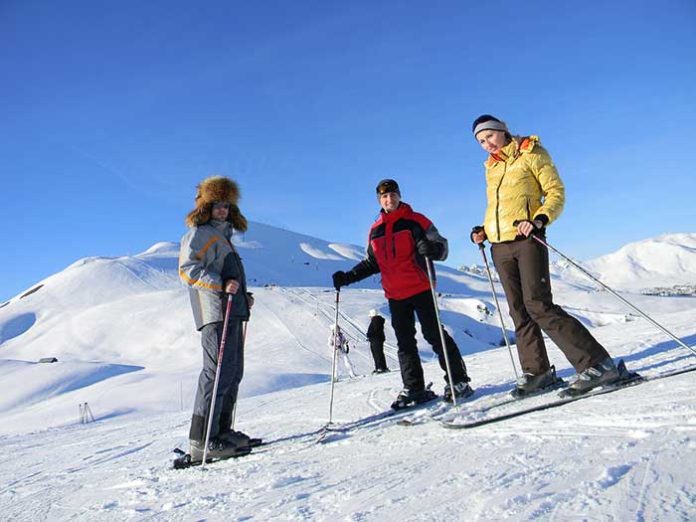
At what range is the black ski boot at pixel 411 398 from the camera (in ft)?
15.3

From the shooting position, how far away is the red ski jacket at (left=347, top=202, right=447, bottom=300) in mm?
4801

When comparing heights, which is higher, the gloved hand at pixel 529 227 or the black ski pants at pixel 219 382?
the gloved hand at pixel 529 227

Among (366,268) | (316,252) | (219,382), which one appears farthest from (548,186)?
(316,252)

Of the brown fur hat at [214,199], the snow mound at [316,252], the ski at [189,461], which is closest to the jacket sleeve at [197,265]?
the brown fur hat at [214,199]

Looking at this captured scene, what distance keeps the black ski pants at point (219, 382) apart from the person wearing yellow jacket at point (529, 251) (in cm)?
234

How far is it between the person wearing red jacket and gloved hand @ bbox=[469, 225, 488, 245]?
0.32m

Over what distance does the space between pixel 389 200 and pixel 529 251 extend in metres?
1.51

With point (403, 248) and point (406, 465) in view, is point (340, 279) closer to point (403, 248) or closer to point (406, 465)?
point (403, 248)

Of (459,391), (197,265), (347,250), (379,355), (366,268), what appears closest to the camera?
(197,265)

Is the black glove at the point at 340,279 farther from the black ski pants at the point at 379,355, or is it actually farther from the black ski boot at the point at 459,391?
the black ski pants at the point at 379,355

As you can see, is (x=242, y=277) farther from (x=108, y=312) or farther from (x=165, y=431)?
(x=108, y=312)

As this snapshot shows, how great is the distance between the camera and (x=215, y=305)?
406 centimetres

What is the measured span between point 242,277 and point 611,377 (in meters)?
3.01

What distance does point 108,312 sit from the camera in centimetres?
5338
